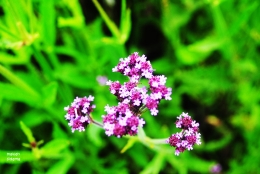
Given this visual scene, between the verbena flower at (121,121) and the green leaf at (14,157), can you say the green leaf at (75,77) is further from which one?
the verbena flower at (121,121)

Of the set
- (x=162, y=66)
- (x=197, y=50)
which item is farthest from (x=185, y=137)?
(x=162, y=66)

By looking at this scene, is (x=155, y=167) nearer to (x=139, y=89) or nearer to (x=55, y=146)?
(x=55, y=146)

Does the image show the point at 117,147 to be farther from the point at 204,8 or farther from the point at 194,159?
the point at 204,8

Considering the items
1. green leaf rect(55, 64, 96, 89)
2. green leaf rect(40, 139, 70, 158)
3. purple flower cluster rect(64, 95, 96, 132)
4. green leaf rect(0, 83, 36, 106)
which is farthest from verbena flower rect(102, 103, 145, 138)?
green leaf rect(55, 64, 96, 89)

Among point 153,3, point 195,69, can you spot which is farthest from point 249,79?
point 153,3

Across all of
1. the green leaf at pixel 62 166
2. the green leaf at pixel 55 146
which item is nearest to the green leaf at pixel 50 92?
the green leaf at pixel 55 146
